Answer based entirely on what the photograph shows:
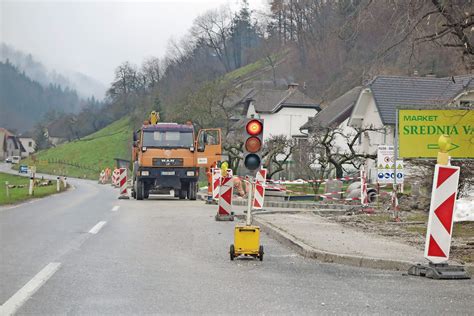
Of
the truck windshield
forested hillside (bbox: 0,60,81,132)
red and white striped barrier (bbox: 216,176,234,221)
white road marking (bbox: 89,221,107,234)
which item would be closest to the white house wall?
the truck windshield

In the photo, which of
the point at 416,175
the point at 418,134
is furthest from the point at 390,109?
the point at 418,134

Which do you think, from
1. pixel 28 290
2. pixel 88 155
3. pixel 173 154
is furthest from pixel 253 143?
pixel 88 155

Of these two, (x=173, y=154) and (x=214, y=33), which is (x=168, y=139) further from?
(x=214, y=33)

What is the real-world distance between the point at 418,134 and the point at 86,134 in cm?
13344

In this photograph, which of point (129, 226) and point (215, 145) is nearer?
point (129, 226)

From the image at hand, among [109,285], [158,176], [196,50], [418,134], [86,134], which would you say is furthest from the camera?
[86,134]

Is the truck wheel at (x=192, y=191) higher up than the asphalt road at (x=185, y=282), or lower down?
higher up

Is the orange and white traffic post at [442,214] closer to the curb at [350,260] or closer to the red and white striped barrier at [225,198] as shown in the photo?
the curb at [350,260]

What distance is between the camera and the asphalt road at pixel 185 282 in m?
7.38

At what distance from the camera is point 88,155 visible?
113 m

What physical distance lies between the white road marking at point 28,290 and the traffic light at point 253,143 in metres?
3.15

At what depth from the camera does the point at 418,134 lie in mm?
15508

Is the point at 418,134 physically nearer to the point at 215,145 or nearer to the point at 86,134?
the point at 215,145

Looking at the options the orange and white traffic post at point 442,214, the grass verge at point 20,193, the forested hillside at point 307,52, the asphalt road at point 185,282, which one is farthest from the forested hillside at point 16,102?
the orange and white traffic post at point 442,214
